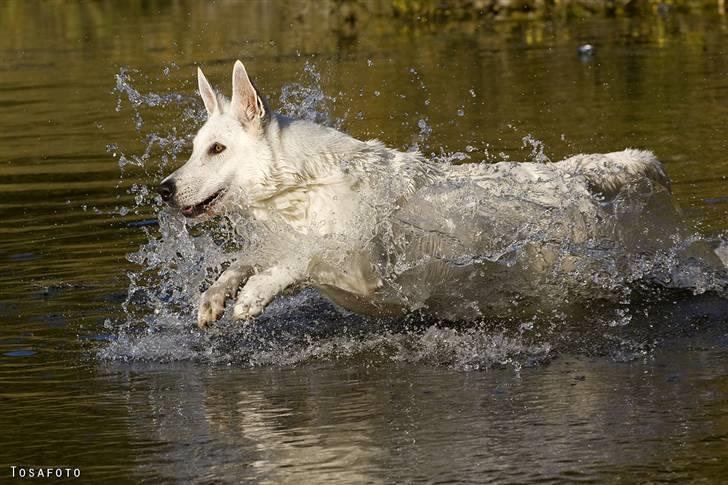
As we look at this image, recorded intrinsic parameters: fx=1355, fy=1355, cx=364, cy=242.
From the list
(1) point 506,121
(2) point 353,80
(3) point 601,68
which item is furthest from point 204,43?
(1) point 506,121

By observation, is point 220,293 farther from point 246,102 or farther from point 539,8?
point 539,8

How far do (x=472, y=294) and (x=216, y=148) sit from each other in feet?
6.45

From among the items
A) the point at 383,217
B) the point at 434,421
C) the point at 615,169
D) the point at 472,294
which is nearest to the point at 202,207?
the point at 383,217

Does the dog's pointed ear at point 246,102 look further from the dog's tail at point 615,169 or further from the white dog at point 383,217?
the dog's tail at point 615,169

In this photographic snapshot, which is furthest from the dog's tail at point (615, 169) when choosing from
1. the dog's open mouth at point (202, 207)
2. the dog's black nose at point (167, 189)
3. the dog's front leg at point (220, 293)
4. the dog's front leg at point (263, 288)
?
the dog's black nose at point (167, 189)

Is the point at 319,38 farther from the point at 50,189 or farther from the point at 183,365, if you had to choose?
the point at 183,365

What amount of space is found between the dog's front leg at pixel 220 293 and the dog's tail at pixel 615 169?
2.41m

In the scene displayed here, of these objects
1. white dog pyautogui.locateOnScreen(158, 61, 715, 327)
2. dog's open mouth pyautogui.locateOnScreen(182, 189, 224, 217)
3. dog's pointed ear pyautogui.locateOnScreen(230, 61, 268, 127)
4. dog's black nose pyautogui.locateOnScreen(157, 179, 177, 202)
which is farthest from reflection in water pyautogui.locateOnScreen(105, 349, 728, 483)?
dog's pointed ear pyautogui.locateOnScreen(230, 61, 268, 127)

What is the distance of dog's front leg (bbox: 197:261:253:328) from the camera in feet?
27.6

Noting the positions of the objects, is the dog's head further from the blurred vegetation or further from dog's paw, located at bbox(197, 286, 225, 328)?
the blurred vegetation

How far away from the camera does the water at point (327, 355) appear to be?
6.68m

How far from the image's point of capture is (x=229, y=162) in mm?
8500

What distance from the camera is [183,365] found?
866 centimetres

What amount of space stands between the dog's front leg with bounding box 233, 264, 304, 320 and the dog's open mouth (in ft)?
1.75
